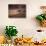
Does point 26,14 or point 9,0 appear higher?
point 9,0

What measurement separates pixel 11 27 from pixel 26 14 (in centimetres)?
37

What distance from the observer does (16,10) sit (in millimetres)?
3160

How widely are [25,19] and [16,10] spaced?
23cm

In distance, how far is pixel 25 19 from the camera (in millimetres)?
3160

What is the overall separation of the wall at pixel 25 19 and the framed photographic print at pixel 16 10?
0.18 feet

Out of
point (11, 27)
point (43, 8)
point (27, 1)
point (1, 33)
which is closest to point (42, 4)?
point (43, 8)

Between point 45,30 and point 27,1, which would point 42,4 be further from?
point 45,30

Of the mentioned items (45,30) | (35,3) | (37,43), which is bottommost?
(37,43)

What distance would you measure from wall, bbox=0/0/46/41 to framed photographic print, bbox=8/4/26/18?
0.18 ft

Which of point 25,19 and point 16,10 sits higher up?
point 16,10

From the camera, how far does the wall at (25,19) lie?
10.3 feet

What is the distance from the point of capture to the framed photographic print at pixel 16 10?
10.3 ft

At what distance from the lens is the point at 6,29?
3051 mm

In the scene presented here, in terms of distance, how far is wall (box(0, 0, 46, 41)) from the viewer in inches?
124
